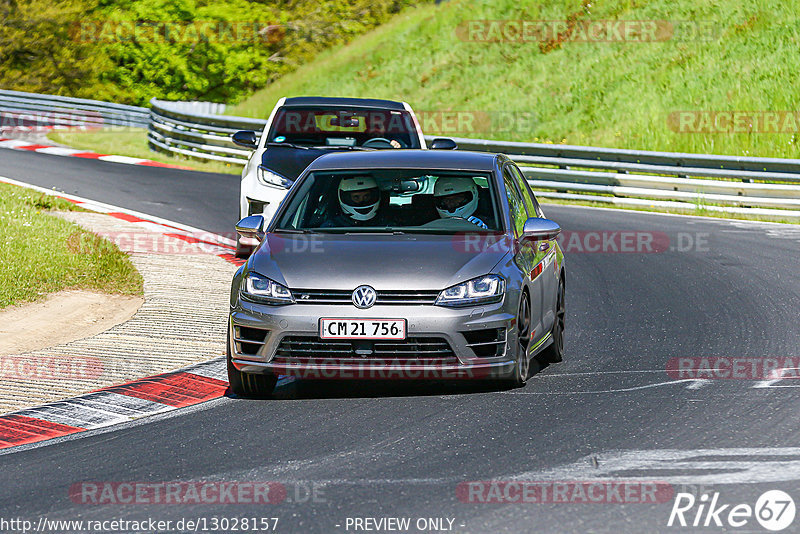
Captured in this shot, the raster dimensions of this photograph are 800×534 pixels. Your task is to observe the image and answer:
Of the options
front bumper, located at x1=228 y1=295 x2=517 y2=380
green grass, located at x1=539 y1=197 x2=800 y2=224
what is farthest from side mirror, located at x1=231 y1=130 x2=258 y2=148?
green grass, located at x1=539 y1=197 x2=800 y2=224

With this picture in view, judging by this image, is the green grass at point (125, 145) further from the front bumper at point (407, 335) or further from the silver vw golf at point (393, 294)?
the front bumper at point (407, 335)

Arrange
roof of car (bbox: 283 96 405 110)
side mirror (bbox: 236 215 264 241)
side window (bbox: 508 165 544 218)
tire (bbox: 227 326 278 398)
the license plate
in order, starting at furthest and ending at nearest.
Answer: roof of car (bbox: 283 96 405 110) → side window (bbox: 508 165 544 218) → side mirror (bbox: 236 215 264 241) → tire (bbox: 227 326 278 398) → the license plate

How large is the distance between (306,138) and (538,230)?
6.89 meters

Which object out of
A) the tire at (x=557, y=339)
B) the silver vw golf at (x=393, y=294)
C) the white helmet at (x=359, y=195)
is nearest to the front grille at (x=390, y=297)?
the silver vw golf at (x=393, y=294)

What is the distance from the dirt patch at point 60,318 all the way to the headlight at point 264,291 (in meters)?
2.54

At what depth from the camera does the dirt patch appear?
9.86m

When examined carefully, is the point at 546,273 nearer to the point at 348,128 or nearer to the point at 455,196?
the point at 455,196

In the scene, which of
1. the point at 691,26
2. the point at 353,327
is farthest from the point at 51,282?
the point at 691,26

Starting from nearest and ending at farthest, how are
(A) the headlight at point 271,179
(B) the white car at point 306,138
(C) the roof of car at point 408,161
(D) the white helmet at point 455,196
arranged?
(D) the white helmet at point 455,196 < (C) the roof of car at point 408,161 < (A) the headlight at point 271,179 < (B) the white car at point 306,138

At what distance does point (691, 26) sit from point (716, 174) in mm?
15745

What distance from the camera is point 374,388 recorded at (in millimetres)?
8258

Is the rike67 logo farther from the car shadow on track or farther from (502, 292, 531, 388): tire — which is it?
the car shadow on track

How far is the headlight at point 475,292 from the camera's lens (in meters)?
7.54

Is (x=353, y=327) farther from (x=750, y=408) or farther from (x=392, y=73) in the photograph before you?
(x=392, y=73)
